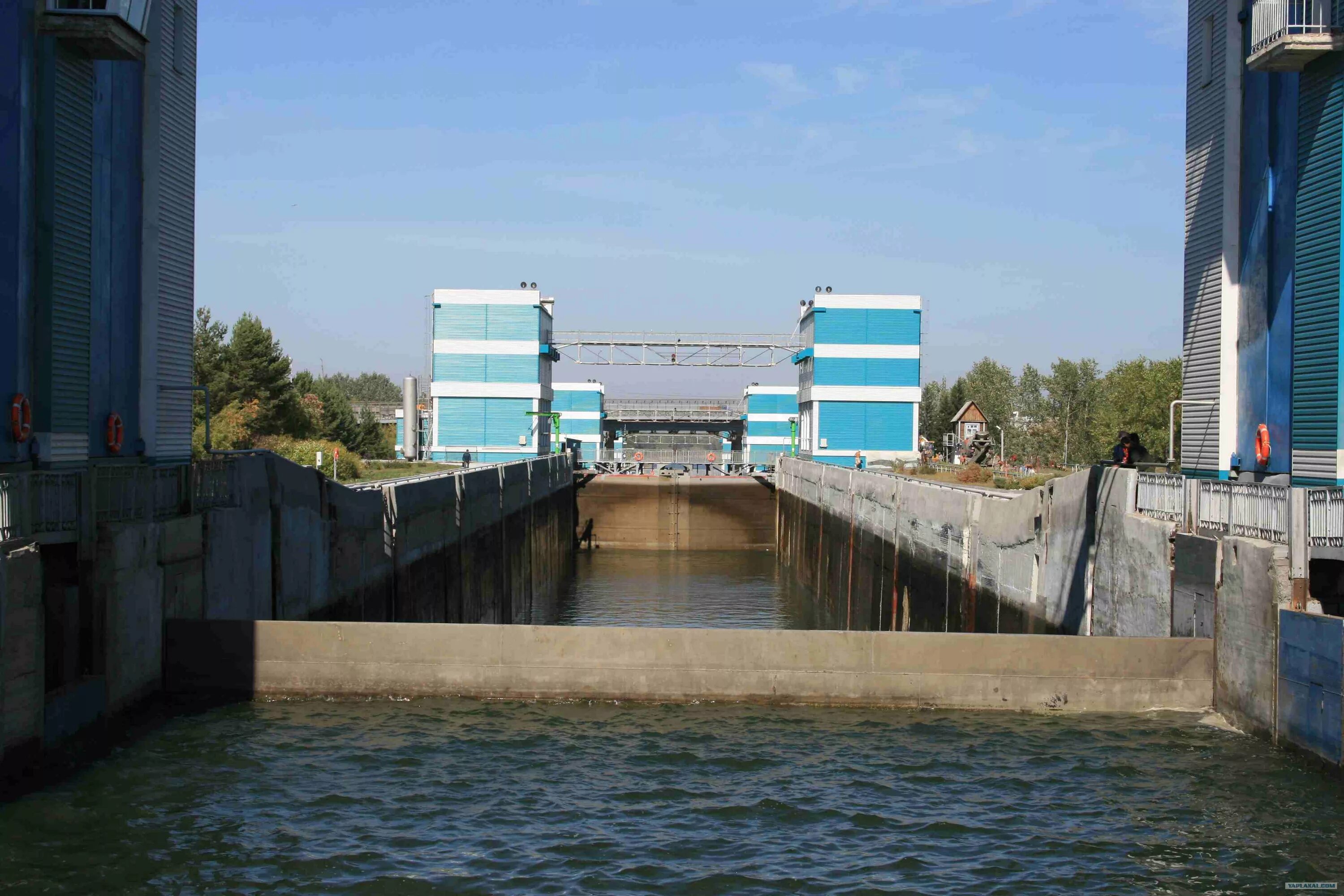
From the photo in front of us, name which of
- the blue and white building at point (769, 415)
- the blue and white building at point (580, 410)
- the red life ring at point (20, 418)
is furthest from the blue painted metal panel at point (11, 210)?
the blue and white building at point (769, 415)

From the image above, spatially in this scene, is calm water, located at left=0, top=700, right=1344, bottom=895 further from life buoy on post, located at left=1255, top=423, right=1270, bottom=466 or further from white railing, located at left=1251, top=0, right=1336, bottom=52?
white railing, located at left=1251, top=0, right=1336, bottom=52

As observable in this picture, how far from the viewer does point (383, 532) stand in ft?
79.3

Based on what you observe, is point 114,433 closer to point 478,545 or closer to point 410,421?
point 478,545

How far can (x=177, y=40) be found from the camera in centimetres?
2031

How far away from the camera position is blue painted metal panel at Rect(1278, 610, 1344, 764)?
38.5ft

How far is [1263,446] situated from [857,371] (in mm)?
47079

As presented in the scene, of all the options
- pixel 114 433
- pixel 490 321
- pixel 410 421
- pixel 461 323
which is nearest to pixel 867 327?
pixel 490 321

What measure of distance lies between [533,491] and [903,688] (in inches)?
1237

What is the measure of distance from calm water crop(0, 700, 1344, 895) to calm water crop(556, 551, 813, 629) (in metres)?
16.3

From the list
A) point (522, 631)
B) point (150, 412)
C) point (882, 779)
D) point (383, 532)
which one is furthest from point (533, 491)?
point (882, 779)

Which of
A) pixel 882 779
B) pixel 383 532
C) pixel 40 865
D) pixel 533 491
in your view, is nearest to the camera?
pixel 40 865

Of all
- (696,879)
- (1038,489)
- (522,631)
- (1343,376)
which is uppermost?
(1343,376)

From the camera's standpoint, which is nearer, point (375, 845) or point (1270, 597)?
point (375, 845)

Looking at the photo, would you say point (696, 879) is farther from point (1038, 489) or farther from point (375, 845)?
point (1038, 489)
